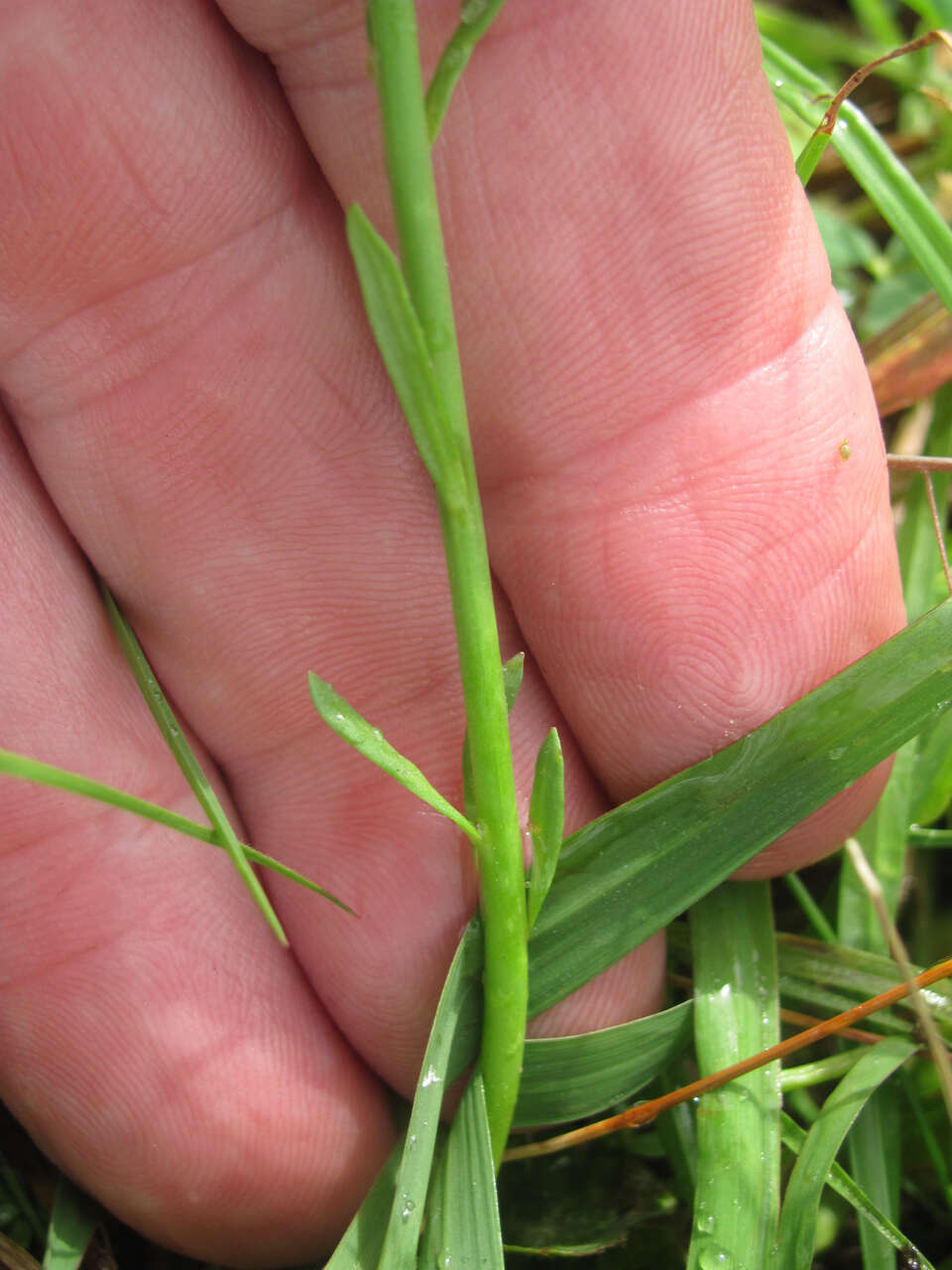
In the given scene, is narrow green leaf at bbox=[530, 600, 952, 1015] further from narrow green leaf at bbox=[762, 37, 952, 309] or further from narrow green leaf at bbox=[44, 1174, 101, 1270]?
narrow green leaf at bbox=[44, 1174, 101, 1270]

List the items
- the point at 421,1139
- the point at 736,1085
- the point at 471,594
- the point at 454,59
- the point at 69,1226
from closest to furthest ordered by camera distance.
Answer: the point at 454,59 → the point at 471,594 → the point at 421,1139 → the point at 736,1085 → the point at 69,1226

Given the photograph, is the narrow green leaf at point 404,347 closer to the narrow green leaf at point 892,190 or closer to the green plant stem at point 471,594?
the green plant stem at point 471,594

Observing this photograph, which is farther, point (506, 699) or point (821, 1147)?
point (821, 1147)

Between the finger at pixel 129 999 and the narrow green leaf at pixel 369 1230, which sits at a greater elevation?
the finger at pixel 129 999

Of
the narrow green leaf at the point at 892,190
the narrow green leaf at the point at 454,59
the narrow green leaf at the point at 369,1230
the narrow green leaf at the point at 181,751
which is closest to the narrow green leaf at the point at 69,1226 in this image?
the narrow green leaf at the point at 369,1230

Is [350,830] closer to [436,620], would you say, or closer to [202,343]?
[436,620]

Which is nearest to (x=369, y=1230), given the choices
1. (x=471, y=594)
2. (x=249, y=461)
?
(x=471, y=594)

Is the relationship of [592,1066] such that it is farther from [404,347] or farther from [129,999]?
[404,347]

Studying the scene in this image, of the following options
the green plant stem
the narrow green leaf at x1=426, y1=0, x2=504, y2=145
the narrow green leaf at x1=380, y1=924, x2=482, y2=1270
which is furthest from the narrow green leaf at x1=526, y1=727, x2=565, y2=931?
the narrow green leaf at x1=426, y1=0, x2=504, y2=145
